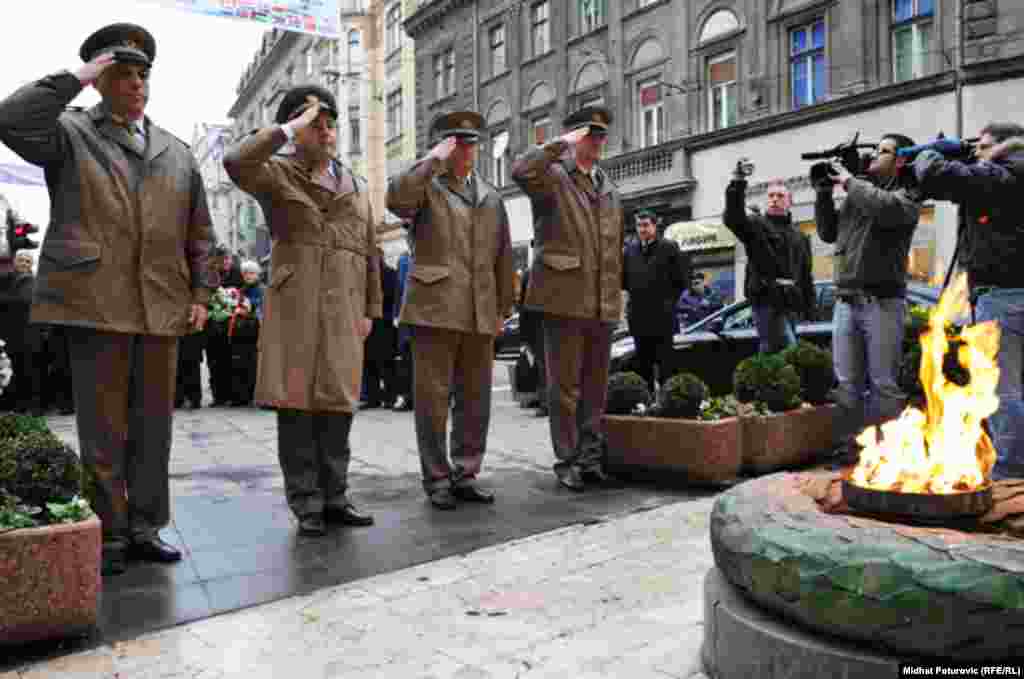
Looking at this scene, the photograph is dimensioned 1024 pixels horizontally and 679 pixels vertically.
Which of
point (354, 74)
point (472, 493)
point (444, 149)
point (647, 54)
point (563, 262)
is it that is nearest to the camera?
point (444, 149)

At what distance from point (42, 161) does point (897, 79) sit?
19030 mm

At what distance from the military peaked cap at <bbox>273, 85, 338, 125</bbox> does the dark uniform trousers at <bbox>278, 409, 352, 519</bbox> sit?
147 cm

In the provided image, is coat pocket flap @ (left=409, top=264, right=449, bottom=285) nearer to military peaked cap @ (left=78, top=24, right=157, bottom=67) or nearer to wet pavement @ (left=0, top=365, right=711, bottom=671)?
wet pavement @ (left=0, top=365, right=711, bottom=671)

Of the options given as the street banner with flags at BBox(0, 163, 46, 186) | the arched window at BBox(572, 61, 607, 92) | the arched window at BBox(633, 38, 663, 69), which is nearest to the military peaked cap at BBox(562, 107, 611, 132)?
the street banner with flags at BBox(0, 163, 46, 186)

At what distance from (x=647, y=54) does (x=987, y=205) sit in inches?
866

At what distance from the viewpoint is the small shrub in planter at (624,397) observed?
234 inches

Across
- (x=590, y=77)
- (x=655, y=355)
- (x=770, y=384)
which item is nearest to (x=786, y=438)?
(x=770, y=384)

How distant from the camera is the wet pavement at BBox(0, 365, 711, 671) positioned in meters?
3.56

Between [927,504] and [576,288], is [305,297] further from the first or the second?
[927,504]

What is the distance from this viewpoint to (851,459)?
6.11 meters

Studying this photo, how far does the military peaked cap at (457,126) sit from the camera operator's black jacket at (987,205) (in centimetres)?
229

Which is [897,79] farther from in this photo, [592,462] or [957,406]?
[957,406]

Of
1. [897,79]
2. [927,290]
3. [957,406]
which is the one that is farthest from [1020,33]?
[957,406]

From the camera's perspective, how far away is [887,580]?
2.18 meters
